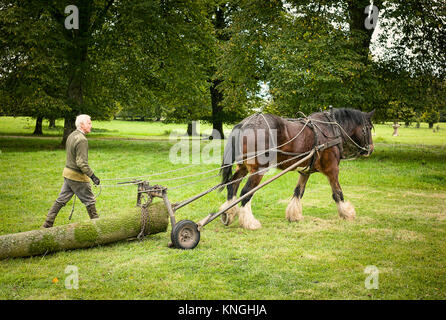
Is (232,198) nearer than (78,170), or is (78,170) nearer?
(78,170)

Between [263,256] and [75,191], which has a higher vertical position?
[75,191]

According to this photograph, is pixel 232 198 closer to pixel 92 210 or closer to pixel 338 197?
pixel 338 197

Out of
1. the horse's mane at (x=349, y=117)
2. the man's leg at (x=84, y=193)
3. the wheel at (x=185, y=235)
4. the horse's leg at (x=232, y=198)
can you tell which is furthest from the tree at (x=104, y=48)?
the wheel at (x=185, y=235)

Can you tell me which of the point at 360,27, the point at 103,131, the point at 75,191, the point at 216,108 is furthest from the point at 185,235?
the point at 103,131

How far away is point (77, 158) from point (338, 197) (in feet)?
17.7

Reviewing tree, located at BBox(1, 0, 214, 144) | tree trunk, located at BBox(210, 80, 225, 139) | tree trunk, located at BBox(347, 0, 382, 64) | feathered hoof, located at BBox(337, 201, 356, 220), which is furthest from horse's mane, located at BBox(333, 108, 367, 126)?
tree trunk, located at BBox(210, 80, 225, 139)

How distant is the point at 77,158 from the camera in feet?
21.4

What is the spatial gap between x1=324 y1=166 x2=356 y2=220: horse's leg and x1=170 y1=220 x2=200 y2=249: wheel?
11.3 feet

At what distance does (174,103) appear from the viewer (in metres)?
27.3

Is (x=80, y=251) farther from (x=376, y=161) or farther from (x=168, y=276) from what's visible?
(x=376, y=161)

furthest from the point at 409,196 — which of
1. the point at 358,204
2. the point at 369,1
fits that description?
the point at 369,1

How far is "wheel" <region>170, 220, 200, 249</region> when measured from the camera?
6.31 meters

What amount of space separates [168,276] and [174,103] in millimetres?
22870

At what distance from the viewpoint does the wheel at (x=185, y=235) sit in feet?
20.7
